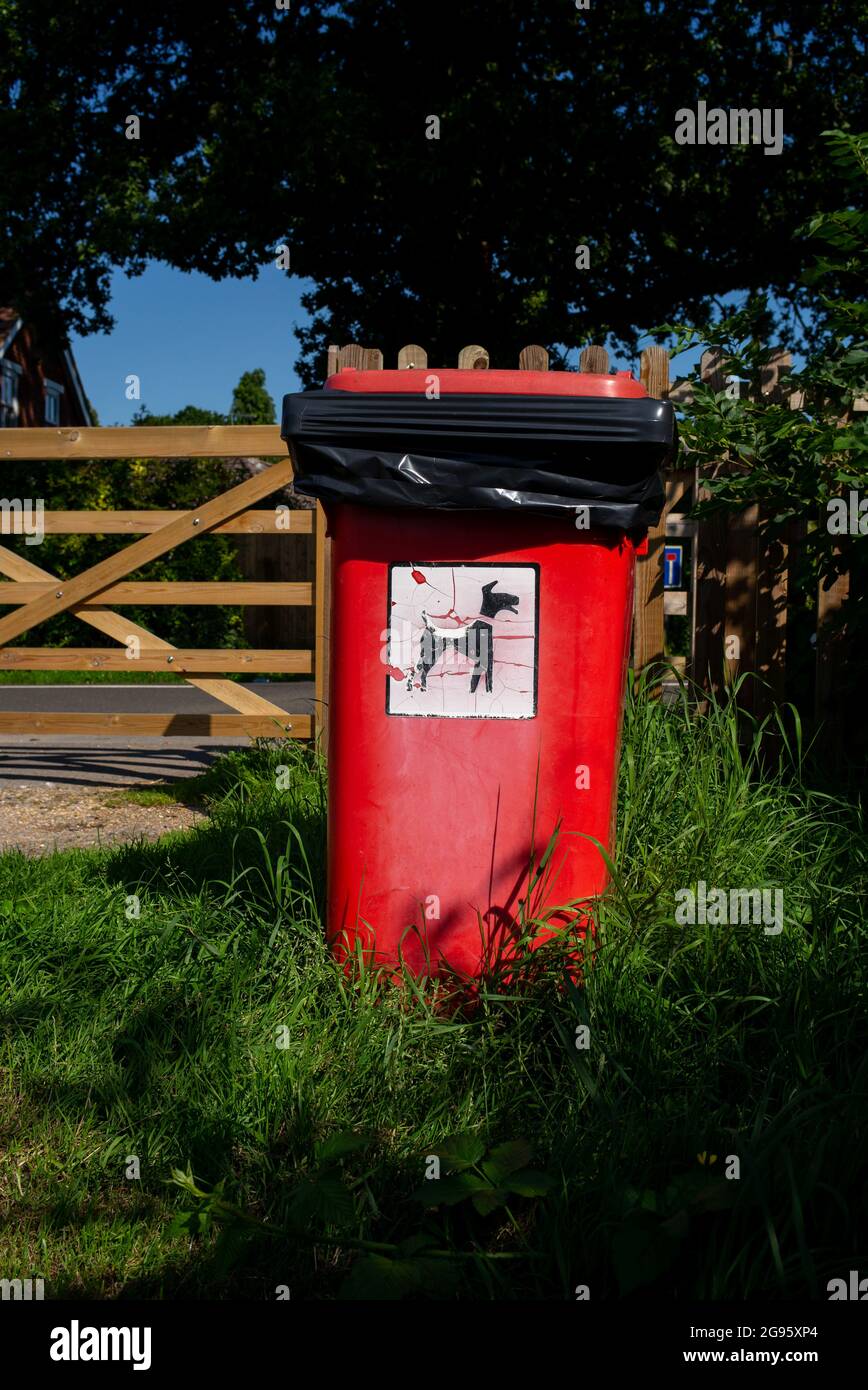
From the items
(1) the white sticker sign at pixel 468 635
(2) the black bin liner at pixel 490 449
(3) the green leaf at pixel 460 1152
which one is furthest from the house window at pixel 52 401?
(3) the green leaf at pixel 460 1152

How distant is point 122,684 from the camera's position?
1375 centimetres

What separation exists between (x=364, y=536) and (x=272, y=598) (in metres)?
3.65

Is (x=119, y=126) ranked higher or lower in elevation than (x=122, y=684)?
higher

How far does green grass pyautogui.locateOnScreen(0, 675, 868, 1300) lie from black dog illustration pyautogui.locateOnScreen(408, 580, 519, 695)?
2.16ft

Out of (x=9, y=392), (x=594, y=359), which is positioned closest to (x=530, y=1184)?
(x=594, y=359)

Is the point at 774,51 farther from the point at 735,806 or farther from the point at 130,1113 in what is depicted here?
the point at 130,1113

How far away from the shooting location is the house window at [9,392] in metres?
26.5

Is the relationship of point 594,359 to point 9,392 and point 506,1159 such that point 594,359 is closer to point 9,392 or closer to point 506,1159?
point 506,1159

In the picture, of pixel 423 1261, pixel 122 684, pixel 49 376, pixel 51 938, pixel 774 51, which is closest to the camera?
pixel 423 1261

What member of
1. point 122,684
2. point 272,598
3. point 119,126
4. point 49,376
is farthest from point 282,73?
point 49,376

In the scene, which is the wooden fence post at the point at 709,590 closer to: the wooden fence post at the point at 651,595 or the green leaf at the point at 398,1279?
the wooden fence post at the point at 651,595

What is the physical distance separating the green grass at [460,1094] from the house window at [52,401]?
29773 millimetres

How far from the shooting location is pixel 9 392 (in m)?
27.3

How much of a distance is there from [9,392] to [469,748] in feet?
90.8
